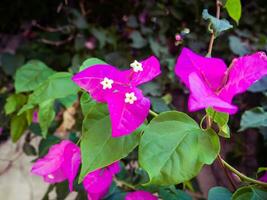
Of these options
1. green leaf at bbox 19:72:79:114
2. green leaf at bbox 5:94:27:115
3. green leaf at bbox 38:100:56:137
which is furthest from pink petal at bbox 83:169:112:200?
green leaf at bbox 5:94:27:115

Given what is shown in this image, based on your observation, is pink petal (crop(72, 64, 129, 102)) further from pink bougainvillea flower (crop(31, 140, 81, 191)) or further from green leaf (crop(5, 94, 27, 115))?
green leaf (crop(5, 94, 27, 115))

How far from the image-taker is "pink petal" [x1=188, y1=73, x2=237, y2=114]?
1.04 ft

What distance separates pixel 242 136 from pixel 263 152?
17cm

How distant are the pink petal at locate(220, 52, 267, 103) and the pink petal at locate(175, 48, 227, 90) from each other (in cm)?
1

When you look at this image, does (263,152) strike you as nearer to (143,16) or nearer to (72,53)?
(143,16)

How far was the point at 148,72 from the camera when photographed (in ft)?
1.25

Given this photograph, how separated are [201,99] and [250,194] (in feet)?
0.46

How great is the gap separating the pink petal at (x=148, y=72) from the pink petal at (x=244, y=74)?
0.07 m

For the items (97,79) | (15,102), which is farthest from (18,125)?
(97,79)

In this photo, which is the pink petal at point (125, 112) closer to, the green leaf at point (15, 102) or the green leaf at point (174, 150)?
the green leaf at point (174, 150)

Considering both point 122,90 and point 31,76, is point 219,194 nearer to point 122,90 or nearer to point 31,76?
point 122,90

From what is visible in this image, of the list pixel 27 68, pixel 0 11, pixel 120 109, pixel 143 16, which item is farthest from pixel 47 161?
pixel 0 11

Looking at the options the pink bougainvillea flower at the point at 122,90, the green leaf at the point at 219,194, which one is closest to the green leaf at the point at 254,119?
the green leaf at the point at 219,194

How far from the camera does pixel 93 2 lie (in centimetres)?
132
